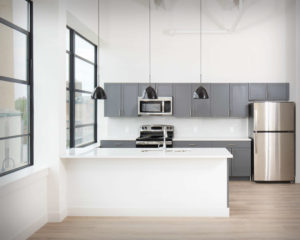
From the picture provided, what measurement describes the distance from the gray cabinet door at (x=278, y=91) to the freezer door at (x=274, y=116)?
461 mm

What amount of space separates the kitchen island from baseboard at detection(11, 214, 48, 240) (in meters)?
0.50

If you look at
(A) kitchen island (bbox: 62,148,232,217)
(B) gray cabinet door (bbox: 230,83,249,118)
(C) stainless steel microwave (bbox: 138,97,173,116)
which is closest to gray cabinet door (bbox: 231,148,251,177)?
(B) gray cabinet door (bbox: 230,83,249,118)

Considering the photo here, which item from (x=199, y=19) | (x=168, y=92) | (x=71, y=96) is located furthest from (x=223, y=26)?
(x=71, y=96)

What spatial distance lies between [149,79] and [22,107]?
3517 millimetres

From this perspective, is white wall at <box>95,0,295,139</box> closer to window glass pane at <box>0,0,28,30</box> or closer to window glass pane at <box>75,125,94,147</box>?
window glass pane at <box>75,125,94,147</box>

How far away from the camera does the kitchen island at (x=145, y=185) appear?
490cm

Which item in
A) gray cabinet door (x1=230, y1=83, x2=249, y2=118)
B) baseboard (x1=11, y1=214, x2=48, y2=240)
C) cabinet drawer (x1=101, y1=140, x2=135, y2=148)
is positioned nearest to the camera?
baseboard (x1=11, y1=214, x2=48, y2=240)

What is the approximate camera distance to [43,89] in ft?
15.1

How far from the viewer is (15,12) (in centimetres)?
425

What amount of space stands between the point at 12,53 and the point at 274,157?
5245 millimetres

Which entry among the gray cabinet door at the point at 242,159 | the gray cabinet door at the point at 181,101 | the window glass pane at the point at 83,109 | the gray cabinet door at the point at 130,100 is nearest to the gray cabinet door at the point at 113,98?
the gray cabinet door at the point at 130,100

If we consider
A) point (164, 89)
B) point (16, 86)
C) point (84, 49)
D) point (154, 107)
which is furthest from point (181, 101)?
point (16, 86)

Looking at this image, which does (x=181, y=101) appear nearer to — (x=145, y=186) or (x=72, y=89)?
(x=72, y=89)

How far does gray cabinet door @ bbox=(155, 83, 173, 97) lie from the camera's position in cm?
764
